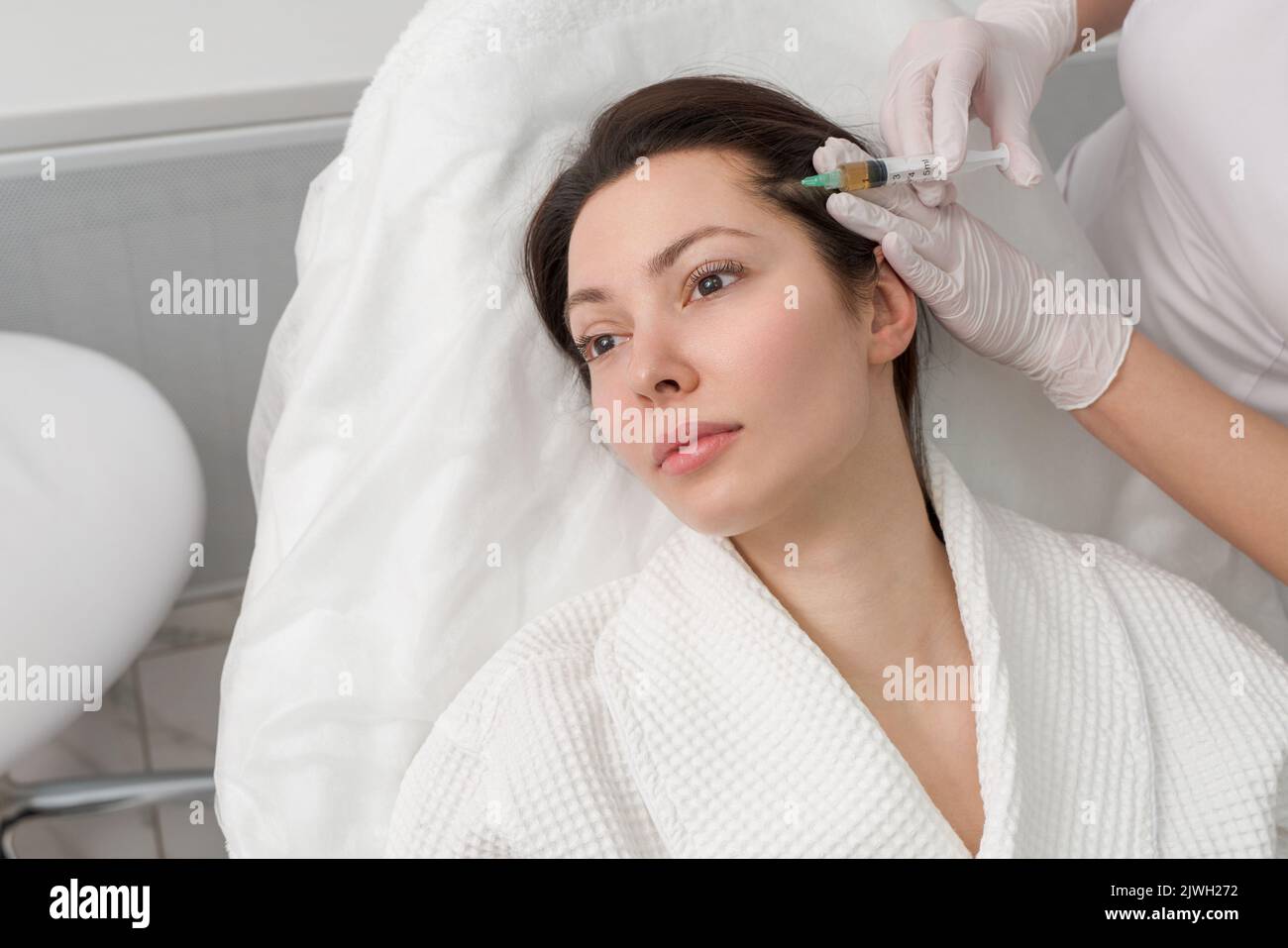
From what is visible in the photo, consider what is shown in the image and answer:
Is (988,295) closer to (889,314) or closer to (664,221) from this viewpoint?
(889,314)

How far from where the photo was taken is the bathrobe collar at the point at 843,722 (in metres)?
1.06

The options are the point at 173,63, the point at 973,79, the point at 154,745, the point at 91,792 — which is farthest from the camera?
the point at 154,745

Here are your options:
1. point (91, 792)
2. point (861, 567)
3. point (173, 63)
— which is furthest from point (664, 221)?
point (91, 792)

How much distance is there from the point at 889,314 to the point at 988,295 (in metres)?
0.13

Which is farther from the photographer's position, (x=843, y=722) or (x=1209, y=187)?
(x=1209, y=187)

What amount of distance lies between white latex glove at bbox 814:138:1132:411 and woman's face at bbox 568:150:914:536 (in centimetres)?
11

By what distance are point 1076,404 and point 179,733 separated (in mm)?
1514

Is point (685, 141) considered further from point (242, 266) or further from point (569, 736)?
point (242, 266)

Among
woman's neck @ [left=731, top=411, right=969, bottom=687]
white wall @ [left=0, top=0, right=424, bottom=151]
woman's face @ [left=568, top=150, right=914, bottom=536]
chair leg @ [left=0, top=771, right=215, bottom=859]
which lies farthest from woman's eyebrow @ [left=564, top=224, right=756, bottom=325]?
chair leg @ [left=0, top=771, right=215, bottom=859]

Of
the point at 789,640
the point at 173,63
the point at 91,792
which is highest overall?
the point at 173,63

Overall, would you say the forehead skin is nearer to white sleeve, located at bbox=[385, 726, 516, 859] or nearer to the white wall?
white sleeve, located at bbox=[385, 726, 516, 859]

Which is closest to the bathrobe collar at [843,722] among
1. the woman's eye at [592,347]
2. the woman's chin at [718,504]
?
the woman's chin at [718,504]

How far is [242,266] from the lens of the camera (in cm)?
166

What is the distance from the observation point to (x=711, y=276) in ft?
3.49
